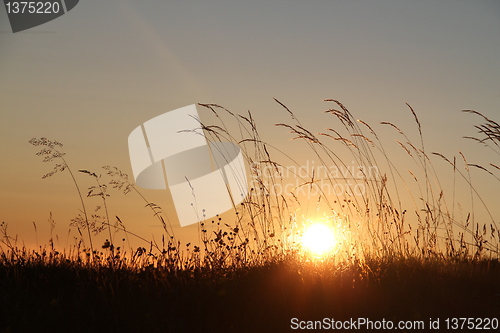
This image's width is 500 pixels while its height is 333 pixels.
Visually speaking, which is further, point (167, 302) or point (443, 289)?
point (443, 289)

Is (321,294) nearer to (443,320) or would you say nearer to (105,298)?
(443,320)

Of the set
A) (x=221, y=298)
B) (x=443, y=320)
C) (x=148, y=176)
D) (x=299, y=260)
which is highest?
(x=148, y=176)

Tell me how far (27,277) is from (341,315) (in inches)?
126

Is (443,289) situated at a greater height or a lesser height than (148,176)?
lesser

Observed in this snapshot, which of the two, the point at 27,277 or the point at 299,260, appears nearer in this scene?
the point at 299,260

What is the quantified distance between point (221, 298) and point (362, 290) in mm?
1194

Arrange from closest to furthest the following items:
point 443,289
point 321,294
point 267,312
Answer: point 267,312, point 321,294, point 443,289

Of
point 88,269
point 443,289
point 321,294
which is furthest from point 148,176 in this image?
point 443,289

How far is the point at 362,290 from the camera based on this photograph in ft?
13.8

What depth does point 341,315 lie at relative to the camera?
3.79m

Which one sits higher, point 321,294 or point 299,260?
point 299,260

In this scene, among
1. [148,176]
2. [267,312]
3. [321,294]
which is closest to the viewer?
[267,312]

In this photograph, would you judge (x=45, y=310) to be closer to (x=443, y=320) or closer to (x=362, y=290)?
(x=362, y=290)

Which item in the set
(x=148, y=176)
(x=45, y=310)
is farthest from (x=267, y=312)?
(x=148, y=176)
